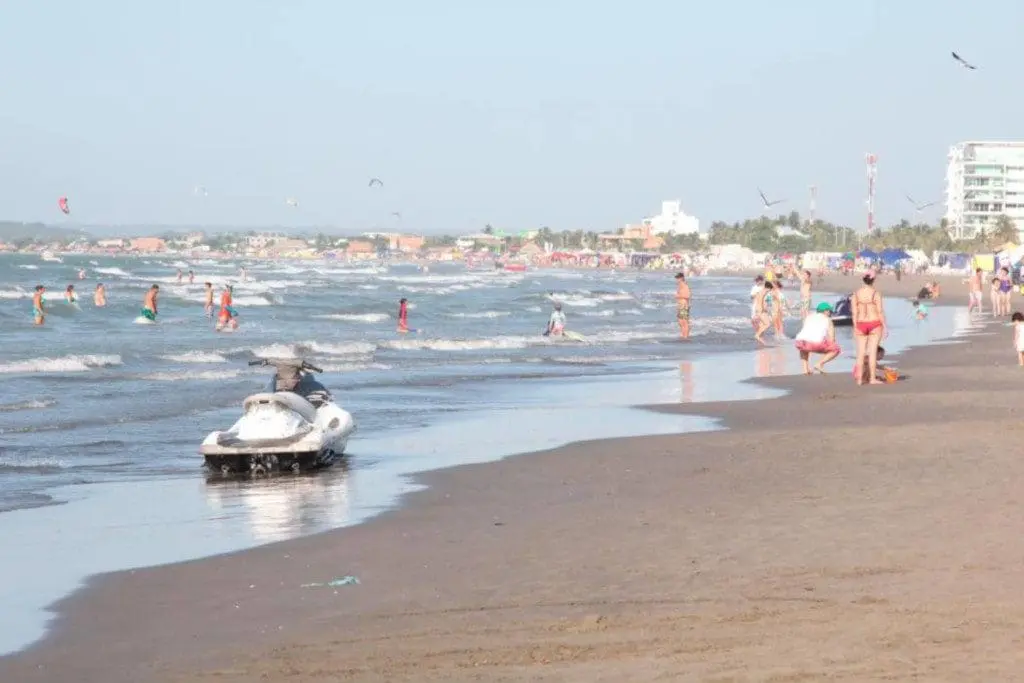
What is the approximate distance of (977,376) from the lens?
22547 mm

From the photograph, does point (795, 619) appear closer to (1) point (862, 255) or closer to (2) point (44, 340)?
(2) point (44, 340)

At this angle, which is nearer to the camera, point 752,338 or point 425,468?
point 425,468

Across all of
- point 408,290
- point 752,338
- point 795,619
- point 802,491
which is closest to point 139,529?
point 802,491

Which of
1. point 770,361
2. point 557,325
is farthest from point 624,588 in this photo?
point 557,325

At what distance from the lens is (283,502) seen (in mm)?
12008

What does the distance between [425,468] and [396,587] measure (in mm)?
5700

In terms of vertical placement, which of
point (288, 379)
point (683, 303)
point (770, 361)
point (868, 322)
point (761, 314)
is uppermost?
point (868, 322)

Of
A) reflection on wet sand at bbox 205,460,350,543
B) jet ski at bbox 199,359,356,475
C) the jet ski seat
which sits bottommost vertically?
reflection on wet sand at bbox 205,460,350,543

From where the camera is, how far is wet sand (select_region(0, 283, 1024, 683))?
20.5 ft

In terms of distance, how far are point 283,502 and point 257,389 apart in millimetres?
11687

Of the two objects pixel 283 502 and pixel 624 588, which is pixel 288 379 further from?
pixel 624 588

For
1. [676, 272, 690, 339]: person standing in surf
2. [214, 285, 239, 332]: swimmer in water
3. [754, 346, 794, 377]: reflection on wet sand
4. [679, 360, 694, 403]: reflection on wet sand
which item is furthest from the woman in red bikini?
[214, 285, 239, 332]: swimmer in water

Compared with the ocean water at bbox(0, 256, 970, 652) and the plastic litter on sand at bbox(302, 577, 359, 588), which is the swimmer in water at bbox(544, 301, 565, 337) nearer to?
the ocean water at bbox(0, 256, 970, 652)

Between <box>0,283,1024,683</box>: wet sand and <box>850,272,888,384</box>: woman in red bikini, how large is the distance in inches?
275
